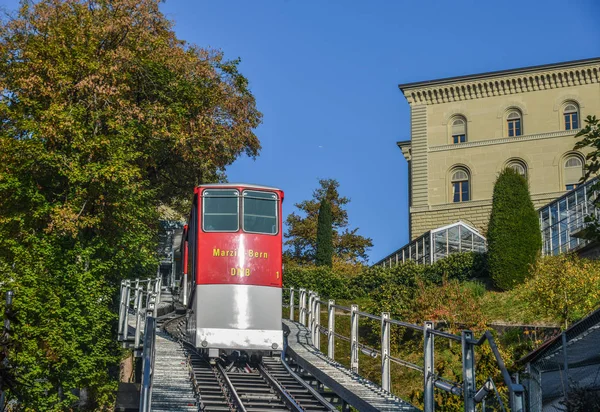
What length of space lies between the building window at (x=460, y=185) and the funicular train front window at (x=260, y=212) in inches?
1407

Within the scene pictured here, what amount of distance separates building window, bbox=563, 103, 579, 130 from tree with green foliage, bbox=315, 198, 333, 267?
1538 centimetres

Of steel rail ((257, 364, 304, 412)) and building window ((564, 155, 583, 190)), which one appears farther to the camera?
building window ((564, 155, 583, 190))

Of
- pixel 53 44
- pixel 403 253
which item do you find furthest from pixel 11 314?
pixel 403 253

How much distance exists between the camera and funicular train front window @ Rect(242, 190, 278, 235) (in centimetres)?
1944

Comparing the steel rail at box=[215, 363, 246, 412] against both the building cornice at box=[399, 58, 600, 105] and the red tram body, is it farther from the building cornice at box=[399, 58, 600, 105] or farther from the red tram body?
the building cornice at box=[399, 58, 600, 105]

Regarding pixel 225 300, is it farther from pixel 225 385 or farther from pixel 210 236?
pixel 225 385

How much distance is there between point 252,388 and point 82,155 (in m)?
14.5

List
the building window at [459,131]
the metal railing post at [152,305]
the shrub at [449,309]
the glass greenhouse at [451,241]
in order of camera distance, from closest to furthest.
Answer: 1. the metal railing post at [152,305]
2. the shrub at [449,309]
3. the glass greenhouse at [451,241]
4. the building window at [459,131]

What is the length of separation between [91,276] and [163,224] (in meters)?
13.5

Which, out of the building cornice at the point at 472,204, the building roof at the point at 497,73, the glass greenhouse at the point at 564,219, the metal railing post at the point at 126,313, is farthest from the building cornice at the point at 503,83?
the metal railing post at the point at 126,313

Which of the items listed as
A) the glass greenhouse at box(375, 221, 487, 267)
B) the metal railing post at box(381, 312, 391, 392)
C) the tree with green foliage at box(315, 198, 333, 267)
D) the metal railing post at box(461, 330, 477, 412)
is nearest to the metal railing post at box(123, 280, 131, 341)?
the metal railing post at box(381, 312, 391, 392)

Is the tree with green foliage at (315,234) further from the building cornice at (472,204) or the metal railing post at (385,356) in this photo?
the metal railing post at (385,356)

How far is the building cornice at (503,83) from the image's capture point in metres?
51.5

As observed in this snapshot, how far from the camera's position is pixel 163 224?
1639 inches
